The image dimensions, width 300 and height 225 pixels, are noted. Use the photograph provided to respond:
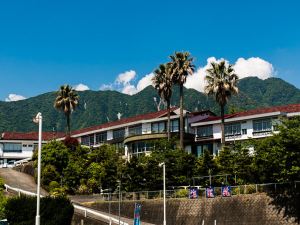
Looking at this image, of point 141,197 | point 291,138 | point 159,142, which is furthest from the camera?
point 159,142

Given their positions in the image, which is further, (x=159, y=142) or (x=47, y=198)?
(x=159, y=142)

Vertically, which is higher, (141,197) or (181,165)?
(181,165)

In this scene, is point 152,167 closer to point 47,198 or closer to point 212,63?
point 212,63

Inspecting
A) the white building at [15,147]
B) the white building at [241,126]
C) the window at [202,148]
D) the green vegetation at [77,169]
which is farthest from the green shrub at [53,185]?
the white building at [15,147]

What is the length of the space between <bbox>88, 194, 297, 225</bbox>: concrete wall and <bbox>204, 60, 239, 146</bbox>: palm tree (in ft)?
54.3

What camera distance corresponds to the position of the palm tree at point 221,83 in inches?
2766

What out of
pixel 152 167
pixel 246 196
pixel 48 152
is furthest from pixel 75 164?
pixel 246 196

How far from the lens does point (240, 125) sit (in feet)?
253

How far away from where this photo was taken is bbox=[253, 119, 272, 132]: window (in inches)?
2869

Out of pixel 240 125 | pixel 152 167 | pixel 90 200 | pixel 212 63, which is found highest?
pixel 212 63

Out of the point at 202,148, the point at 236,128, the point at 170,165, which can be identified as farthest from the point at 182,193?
the point at 202,148

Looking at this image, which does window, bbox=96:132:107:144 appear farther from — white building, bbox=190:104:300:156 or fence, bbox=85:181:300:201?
fence, bbox=85:181:300:201

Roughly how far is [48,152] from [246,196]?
3936cm

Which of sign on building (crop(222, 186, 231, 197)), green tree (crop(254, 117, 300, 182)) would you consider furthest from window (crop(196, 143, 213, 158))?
green tree (crop(254, 117, 300, 182))
